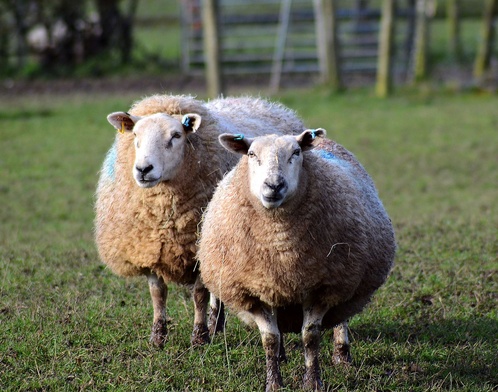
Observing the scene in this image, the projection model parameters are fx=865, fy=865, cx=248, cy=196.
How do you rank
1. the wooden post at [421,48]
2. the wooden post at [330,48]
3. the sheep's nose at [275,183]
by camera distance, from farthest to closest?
the wooden post at [421,48] < the wooden post at [330,48] < the sheep's nose at [275,183]

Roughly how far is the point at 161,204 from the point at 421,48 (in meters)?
14.3

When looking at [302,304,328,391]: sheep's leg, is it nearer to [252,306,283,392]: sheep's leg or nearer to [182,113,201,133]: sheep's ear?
[252,306,283,392]: sheep's leg

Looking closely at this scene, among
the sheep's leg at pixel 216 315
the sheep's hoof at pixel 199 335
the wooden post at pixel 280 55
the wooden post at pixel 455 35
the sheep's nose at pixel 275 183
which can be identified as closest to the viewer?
the sheep's nose at pixel 275 183

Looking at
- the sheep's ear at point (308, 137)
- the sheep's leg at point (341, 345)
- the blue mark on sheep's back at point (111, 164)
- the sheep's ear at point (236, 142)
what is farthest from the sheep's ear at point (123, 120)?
the sheep's leg at point (341, 345)

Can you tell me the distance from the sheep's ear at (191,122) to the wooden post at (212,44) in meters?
9.77

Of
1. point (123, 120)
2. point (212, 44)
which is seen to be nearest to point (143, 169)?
point (123, 120)

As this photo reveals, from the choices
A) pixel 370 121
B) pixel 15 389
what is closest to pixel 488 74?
pixel 370 121

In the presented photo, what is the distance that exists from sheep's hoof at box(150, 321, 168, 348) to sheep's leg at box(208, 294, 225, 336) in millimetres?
349

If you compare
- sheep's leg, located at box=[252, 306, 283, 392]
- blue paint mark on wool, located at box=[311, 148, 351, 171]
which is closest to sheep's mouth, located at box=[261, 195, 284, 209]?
sheep's leg, located at box=[252, 306, 283, 392]

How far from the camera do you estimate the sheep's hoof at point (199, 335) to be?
5.73 metres

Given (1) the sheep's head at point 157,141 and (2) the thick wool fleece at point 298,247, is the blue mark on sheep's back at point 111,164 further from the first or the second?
(2) the thick wool fleece at point 298,247

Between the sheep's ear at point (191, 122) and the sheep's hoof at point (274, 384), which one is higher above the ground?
the sheep's ear at point (191, 122)

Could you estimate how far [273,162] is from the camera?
183 inches

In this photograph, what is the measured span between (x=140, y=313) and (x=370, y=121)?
380 inches
